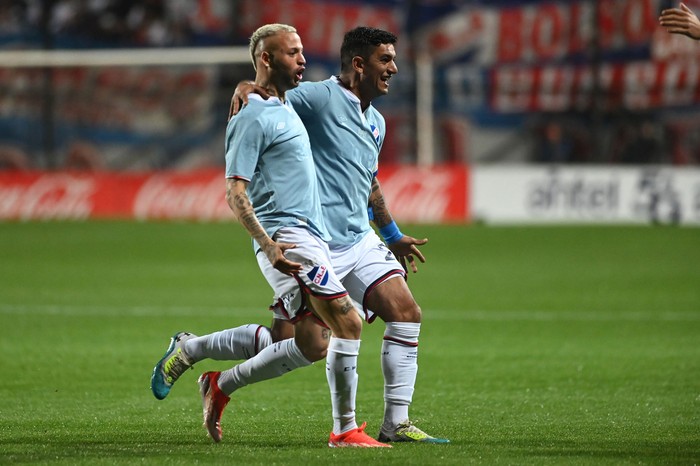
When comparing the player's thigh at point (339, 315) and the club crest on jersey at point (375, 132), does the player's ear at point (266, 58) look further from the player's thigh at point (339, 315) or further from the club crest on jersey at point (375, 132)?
the player's thigh at point (339, 315)

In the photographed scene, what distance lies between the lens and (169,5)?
102 ft

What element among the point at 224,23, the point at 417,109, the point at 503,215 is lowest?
the point at 503,215

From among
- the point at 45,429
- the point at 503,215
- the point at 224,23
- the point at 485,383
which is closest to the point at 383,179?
the point at 503,215

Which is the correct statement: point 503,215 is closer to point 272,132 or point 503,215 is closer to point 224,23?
point 224,23

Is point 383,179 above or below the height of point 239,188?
below

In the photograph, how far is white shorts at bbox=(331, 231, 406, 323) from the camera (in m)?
6.78

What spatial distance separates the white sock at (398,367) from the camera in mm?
6750

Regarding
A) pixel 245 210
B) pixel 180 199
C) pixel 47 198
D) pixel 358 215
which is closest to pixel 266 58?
pixel 245 210

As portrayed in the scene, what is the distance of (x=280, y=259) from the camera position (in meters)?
6.11

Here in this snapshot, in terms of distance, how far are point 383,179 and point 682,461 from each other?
18462 mm

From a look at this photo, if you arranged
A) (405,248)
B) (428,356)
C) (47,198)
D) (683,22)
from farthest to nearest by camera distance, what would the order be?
(47,198), (428,356), (405,248), (683,22)

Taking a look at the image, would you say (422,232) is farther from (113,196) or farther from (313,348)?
(313,348)

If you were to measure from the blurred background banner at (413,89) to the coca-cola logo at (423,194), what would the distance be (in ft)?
0.09

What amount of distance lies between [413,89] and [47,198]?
8.21 meters
